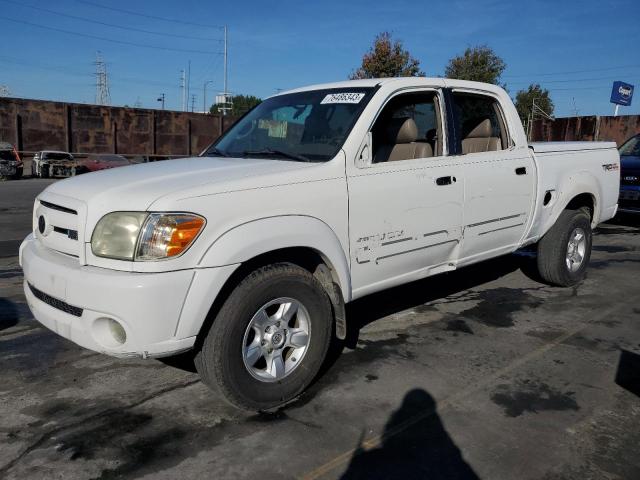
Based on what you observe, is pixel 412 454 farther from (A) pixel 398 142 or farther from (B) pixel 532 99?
(B) pixel 532 99

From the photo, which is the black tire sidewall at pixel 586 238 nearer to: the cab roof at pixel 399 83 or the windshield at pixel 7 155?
the cab roof at pixel 399 83

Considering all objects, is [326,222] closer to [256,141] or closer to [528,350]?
[256,141]

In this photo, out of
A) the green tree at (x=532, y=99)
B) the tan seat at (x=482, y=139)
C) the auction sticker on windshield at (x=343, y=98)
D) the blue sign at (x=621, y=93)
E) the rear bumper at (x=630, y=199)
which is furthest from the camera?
the green tree at (x=532, y=99)

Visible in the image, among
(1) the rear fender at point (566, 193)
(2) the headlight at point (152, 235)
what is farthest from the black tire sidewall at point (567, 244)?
(2) the headlight at point (152, 235)

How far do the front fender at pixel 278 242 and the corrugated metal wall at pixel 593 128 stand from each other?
21.7 m

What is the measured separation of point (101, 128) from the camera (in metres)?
27.8

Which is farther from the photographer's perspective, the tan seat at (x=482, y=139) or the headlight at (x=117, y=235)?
the tan seat at (x=482, y=139)

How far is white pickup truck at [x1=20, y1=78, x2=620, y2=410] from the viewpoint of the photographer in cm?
275

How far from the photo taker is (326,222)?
331cm

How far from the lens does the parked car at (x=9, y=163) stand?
74.1ft

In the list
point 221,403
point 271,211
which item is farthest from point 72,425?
point 271,211

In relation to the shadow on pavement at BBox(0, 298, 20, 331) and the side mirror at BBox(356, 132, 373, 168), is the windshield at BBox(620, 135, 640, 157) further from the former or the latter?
the shadow on pavement at BBox(0, 298, 20, 331)

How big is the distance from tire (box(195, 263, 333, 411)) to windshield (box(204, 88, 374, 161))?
2.93ft

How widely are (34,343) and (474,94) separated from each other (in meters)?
3.98
